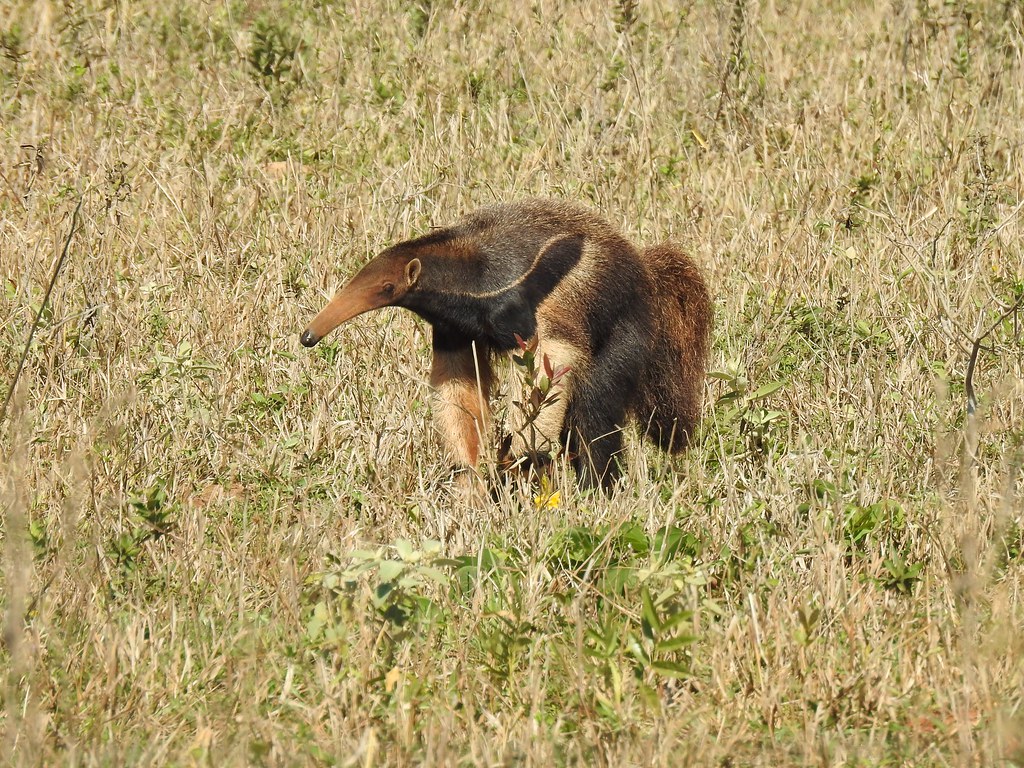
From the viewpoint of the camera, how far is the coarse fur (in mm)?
5695

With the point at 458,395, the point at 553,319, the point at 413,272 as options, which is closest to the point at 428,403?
the point at 458,395

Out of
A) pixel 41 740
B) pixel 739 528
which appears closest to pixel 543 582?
pixel 739 528

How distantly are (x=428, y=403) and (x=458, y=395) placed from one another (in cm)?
33

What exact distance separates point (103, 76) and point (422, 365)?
12.5 feet

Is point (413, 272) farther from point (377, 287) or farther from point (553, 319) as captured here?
point (553, 319)

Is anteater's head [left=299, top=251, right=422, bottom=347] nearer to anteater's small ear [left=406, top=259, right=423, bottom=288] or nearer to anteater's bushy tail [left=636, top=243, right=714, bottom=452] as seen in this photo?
anteater's small ear [left=406, top=259, right=423, bottom=288]

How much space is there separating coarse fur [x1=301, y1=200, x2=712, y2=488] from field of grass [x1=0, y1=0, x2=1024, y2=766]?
9.6 inches

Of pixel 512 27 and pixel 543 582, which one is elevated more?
pixel 512 27

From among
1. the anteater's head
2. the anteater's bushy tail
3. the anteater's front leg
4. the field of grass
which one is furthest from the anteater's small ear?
the anteater's bushy tail

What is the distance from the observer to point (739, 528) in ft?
15.4

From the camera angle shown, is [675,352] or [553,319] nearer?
[553,319]

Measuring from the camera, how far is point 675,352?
6.50 meters

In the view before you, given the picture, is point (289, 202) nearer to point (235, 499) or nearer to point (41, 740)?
point (235, 499)

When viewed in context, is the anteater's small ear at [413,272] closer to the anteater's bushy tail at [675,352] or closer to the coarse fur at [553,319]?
the coarse fur at [553,319]
